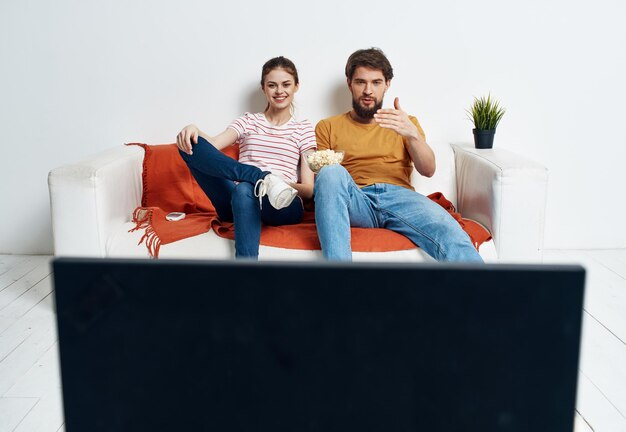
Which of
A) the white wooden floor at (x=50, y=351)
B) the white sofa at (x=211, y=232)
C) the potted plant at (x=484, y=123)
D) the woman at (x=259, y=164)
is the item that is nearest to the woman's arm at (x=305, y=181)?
the woman at (x=259, y=164)

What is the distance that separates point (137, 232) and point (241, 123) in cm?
71

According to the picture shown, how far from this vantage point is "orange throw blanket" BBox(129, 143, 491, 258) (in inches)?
96.7

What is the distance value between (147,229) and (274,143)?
0.68 metres

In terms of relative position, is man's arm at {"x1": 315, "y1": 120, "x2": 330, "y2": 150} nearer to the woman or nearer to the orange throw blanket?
the woman

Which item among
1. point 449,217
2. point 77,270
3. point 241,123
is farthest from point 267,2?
point 77,270

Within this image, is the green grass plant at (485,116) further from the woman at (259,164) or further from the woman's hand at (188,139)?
the woman's hand at (188,139)

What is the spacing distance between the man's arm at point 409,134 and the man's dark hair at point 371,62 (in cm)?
28

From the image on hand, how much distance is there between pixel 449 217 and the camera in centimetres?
243

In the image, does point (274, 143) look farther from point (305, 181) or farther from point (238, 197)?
point (238, 197)

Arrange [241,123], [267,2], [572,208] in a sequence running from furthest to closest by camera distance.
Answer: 1. [572,208]
2. [267,2]
3. [241,123]

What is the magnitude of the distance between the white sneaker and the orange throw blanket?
0.54 feet

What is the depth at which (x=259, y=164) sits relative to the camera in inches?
114

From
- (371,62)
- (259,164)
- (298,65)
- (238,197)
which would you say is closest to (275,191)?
(238,197)

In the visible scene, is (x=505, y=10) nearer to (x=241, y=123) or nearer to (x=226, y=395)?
(x=241, y=123)
